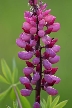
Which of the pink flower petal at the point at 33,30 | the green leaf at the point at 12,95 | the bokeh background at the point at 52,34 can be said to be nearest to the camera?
the pink flower petal at the point at 33,30

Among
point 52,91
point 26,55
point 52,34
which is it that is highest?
→ point 52,34

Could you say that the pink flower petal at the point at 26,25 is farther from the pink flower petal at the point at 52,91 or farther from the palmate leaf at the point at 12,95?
the palmate leaf at the point at 12,95

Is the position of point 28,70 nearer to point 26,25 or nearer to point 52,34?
point 26,25

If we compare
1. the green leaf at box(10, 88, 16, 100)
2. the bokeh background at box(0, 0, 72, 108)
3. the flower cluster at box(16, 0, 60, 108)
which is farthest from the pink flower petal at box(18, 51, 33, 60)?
the bokeh background at box(0, 0, 72, 108)

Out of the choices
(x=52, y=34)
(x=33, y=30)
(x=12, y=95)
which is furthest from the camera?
(x=52, y=34)

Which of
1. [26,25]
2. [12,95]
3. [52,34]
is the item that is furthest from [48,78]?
[52,34]

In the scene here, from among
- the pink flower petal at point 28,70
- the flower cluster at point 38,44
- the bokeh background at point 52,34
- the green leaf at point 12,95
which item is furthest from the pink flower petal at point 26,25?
the bokeh background at point 52,34

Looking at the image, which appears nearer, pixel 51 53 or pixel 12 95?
pixel 51 53

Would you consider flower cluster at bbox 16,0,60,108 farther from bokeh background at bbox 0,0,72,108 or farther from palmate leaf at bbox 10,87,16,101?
bokeh background at bbox 0,0,72,108

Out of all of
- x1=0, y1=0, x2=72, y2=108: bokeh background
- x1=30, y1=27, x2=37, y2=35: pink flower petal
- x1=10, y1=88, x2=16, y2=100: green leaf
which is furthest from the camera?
x1=0, y1=0, x2=72, y2=108: bokeh background
